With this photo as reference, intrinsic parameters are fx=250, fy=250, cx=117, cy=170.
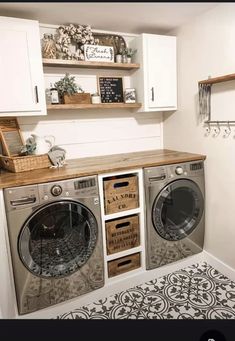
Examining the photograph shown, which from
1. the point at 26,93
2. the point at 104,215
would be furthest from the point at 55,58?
the point at 104,215

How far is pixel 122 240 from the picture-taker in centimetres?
204

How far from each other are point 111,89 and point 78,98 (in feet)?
1.49

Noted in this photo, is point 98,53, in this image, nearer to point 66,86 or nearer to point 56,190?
point 66,86

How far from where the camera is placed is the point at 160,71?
2.39 metres

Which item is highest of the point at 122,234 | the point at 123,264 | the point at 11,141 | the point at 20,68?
the point at 20,68

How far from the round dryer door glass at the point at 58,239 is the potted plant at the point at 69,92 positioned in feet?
3.00

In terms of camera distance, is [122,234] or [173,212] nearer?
[122,234]

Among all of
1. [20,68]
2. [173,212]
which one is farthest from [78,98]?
[173,212]

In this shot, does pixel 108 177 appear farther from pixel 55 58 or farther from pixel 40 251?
pixel 55 58

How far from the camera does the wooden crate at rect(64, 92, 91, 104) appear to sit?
6.99 feet

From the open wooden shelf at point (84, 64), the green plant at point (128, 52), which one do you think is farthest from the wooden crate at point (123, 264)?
the green plant at point (128, 52)

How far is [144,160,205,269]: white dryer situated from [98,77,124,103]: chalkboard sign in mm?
873
